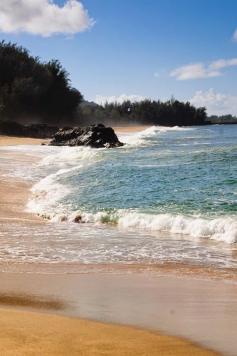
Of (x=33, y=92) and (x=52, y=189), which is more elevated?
(x=33, y=92)

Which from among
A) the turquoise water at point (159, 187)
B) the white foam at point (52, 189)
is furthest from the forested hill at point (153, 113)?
the turquoise water at point (159, 187)

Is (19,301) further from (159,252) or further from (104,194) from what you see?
(104,194)

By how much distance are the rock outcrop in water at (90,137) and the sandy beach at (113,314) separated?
1209 inches

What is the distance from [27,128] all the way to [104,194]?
40.8m

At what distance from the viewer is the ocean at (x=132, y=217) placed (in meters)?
8.46

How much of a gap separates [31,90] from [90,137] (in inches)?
1144

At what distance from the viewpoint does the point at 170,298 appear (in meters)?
5.83

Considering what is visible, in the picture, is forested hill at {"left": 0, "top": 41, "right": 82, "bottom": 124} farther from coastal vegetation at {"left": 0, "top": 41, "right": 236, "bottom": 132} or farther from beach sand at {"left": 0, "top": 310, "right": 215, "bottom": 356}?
beach sand at {"left": 0, "top": 310, "right": 215, "bottom": 356}

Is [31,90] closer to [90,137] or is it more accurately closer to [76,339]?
[90,137]

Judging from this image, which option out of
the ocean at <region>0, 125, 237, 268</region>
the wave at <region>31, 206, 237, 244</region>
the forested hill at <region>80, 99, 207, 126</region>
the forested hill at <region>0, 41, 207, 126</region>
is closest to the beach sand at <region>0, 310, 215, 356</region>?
the ocean at <region>0, 125, 237, 268</region>

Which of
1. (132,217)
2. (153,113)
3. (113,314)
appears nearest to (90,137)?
(132,217)

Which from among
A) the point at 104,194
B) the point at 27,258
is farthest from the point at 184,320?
the point at 104,194

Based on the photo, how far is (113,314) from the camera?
5.22 meters

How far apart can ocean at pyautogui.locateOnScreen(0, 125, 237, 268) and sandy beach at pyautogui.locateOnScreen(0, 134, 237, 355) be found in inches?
50.3
